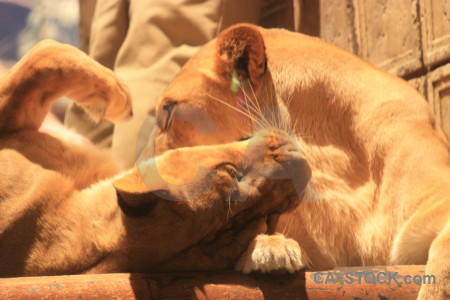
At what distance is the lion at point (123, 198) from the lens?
1.06 metres

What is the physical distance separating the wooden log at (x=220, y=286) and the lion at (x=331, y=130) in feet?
0.94

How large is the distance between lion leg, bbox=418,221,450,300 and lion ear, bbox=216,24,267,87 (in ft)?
2.08

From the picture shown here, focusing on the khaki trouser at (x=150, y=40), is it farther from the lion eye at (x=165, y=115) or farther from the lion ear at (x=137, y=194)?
the lion ear at (x=137, y=194)

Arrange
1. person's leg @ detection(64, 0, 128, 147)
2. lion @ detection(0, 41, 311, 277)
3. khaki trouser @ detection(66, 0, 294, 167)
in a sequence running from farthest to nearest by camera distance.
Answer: person's leg @ detection(64, 0, 128, 147), khaki trouser @ detection(66, 0, 294, 167), lion @ detection(0, 41, 311, 277)

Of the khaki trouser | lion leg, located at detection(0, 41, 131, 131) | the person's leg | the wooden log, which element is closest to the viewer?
the wooden log

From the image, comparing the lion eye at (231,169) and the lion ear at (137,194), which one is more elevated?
the lion eye at (231,169)

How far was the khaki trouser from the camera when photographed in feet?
8.62

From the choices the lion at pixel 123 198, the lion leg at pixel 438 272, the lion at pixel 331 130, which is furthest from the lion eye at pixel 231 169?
the lion leg at pixel 438 272

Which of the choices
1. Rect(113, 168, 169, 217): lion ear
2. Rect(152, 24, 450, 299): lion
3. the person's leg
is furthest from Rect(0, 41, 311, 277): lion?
the person's leg

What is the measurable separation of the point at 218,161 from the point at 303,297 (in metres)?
0.28

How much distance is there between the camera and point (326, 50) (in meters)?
1.67

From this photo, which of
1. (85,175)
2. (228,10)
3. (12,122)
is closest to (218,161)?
(85,175)

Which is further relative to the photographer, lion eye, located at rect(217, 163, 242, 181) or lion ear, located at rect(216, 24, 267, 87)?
lion ear, located at rect(216, 24, 267, 87)

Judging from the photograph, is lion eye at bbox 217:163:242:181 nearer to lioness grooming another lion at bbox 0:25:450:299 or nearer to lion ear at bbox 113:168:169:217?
lioness grooming another lion at bbox 0:25:450:299
